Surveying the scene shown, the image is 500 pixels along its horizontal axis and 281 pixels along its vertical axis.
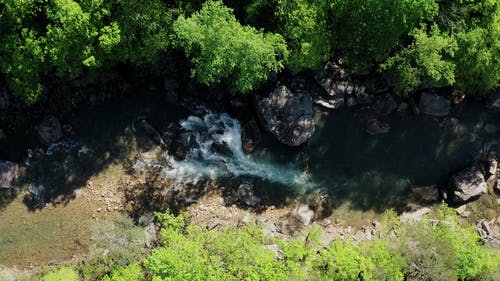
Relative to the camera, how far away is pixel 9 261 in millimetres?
38469

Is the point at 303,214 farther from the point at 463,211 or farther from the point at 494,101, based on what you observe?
the point at 494,101

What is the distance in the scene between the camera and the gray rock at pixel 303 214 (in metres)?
41.3

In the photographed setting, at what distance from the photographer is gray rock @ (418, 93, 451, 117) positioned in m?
41.5

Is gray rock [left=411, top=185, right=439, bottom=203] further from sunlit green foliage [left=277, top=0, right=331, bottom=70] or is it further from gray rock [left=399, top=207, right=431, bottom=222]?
sunlit green foliage [left=277, top=0, right=331, bottom=70]

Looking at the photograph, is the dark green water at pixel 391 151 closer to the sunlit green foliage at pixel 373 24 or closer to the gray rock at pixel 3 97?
the sunlit green foliage at pixel 373 24

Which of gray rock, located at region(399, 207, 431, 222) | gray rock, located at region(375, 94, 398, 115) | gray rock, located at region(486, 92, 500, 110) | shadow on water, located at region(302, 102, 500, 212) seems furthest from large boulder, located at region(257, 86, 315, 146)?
gray rock, located at region(486, 92, 500, 110)

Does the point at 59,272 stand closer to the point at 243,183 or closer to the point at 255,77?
the point at 243,183

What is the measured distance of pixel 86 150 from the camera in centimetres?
3969

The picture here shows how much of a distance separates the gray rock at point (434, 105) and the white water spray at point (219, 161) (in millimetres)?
11010

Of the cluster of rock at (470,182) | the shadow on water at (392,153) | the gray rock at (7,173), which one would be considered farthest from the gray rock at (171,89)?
the cluster of rock at (470,182)

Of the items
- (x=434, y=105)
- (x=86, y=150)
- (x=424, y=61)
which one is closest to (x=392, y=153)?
(x=434, y=105)

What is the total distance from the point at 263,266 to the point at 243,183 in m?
8.68

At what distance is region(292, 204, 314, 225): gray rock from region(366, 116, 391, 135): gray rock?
8.00 m

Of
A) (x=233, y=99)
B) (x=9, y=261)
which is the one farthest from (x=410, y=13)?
(x=9, y=261)
